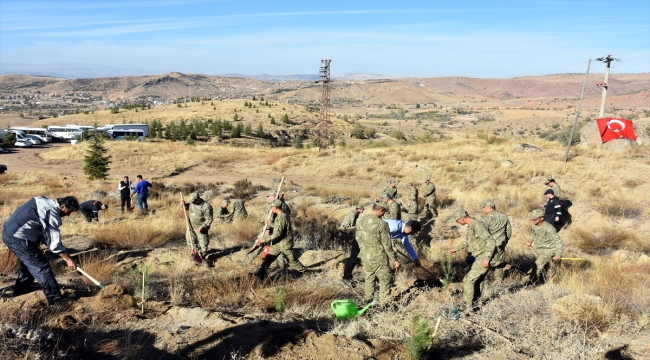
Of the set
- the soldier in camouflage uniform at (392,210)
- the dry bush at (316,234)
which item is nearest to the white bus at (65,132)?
the dry bush at (316,234)

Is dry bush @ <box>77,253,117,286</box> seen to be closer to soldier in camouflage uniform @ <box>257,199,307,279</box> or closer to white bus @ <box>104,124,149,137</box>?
soldier in camouflage uniform @ <box>257,199,307,279</box>

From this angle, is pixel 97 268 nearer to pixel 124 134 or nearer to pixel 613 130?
pixel 613 130

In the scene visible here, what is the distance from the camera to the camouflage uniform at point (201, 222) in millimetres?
8125

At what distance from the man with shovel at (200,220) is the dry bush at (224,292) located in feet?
4.85

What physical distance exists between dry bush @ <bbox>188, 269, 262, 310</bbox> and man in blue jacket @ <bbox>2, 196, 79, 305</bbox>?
5.40 feet

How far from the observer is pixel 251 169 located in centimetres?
2633

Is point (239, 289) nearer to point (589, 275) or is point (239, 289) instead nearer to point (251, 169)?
point (589, 275)

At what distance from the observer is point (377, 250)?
5.95 m

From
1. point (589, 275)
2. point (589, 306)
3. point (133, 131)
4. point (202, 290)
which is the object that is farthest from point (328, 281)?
point (133, 131)

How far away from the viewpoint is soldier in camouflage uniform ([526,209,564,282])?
7.62 m

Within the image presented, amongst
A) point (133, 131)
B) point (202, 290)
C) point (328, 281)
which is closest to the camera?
point (202, 290)

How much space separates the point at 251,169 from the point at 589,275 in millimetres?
20658

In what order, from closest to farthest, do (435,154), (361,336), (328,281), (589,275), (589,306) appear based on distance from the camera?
1. (361,336)
2. (589,306)
3. (328,281)
4. (589,275)
5. (435,154)

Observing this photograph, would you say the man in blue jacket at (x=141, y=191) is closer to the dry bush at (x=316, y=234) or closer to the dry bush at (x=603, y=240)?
the dry bush at (x=316, y=234)
